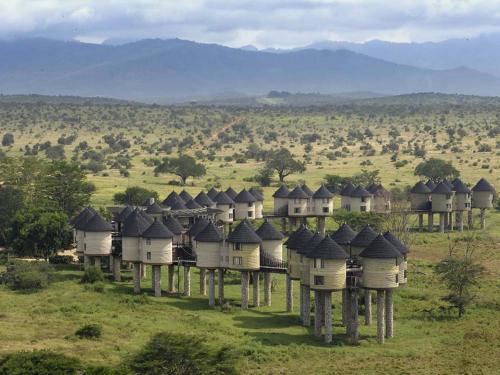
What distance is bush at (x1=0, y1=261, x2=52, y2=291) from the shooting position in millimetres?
73625

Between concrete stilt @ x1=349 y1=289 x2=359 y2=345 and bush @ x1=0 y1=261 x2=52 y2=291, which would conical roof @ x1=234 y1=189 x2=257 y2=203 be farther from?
concrete stilt @ x1=349 y1=289 x2=359 y2=345

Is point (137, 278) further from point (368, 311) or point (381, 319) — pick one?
point (381, 319)

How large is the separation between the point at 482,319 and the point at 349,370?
53.5ft

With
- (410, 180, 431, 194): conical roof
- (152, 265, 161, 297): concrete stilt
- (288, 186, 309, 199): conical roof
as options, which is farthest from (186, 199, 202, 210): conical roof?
(410, 180, 431, 194): conical roof

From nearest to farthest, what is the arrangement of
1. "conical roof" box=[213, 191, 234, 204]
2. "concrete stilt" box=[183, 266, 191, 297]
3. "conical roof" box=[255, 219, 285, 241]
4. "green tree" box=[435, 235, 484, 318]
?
"green tree" box=[435, 235, 484, 318], "conical roof" box=[255, 219, 285, 241], "concrete stilt" box=[183, 266, 191, 297], "conical roof" box=[213, 191, 234, 204]

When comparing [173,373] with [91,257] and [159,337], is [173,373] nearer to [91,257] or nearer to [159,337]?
[159,337]

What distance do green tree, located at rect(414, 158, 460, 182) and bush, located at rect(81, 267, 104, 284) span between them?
73.9m

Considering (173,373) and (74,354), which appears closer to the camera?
(173,373)

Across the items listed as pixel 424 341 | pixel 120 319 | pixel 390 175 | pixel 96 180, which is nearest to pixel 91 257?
pixel 120 319

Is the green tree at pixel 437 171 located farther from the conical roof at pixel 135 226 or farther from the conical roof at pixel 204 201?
the conical roof at pixel 135 226

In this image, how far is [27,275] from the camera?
7381 cm

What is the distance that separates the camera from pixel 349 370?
5691 cm

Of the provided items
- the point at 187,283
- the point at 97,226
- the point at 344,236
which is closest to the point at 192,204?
the point at 97,226

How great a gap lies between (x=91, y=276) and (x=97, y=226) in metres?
4.19
